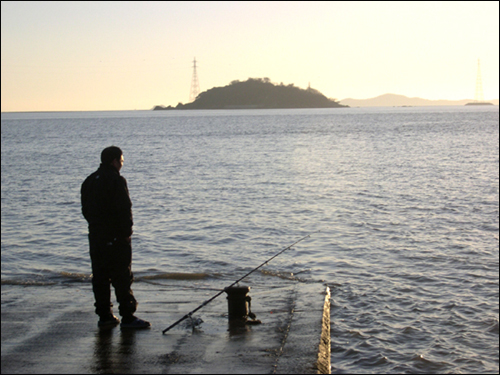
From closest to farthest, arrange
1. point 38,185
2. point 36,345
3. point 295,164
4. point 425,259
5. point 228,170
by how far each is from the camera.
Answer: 1. point 36,345
2. point 425,259
3. point 38,185
4. point 228,170
5. point 295,164

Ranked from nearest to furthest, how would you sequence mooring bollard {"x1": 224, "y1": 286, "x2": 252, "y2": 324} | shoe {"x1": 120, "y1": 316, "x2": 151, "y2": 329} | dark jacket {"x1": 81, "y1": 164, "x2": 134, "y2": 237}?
dark jacket {"x1": 81, "y1": 164, "x2": 134, "y2": 237} → shoe {"x1": 120, "y1": 316, "x2": 151, "y2": 329} → mooring bollard {"x1": 224, "y1": 286, "x2": 252, "y2": 324}

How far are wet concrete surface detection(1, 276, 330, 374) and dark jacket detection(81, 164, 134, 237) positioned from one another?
3.43 ft

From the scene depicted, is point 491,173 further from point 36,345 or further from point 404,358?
point 36,345

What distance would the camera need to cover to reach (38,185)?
25.2 meters

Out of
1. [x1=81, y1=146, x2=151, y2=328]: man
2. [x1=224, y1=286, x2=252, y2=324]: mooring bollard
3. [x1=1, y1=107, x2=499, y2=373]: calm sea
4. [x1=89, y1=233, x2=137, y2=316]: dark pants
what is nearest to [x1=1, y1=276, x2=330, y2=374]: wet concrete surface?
[x1=224, y1=286, x2=252, y2=324]: mooring bollard

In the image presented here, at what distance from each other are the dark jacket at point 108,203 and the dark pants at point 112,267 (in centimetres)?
8

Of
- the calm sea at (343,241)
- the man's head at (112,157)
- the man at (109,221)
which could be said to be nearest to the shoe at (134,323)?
the man at (109,221)

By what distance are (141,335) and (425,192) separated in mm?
18779

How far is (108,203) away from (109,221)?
0.17 m

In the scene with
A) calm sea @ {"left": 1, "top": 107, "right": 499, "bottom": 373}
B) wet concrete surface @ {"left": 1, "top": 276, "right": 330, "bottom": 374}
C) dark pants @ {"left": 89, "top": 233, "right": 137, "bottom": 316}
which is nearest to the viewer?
wet concrete surface @ {"left": 1, "top": 276, "right": 330, "bottom": 374}

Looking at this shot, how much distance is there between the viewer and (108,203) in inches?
200

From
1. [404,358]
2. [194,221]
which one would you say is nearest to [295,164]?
[194,221]

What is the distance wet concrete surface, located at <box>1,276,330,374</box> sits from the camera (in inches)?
187

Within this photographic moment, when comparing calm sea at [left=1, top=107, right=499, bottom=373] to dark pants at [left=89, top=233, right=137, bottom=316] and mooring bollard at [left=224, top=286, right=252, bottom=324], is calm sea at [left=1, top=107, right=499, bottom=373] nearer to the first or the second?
mooring bollard at [left=224, top=286, right=252, bottom=324]
